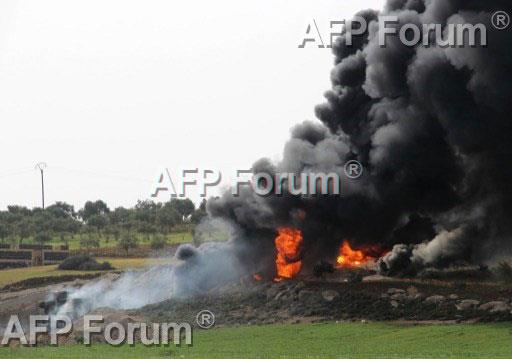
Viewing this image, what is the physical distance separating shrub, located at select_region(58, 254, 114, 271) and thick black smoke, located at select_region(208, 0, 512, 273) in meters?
30.2

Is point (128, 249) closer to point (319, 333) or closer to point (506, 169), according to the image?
point (506, 169)

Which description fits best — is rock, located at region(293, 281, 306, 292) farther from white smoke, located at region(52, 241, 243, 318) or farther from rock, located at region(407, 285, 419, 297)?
white smoke, located at region(52, 241, 243, 318)

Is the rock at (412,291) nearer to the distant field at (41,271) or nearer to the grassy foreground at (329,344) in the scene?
the grassy foreground at (329,344)

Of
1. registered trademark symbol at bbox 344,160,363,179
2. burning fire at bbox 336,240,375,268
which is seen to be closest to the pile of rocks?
burning fire at bbox 336,240,375,268

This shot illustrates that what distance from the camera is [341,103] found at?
7381cm

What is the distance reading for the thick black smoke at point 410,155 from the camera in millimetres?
62812

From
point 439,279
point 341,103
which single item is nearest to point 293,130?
point 341,103

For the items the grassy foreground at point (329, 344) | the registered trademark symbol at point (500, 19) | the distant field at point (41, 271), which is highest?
the registered trademark symbol at point (500, 19)

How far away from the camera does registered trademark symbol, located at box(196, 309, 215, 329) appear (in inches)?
2308

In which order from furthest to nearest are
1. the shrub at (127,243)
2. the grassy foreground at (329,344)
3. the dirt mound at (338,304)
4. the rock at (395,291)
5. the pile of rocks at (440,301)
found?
the shrub at (127,243)
the rock at (395,291)
the dirt mound at (338,304)
the pile of rocks at (440,301)
the grassy foreground at (329,344)

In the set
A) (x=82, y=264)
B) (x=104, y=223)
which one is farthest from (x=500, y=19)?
(x=104, y=223)

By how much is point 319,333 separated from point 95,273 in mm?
47999

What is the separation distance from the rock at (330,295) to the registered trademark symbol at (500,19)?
68.7ft

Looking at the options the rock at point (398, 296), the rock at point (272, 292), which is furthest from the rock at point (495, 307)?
the rock at point (272, 292)
